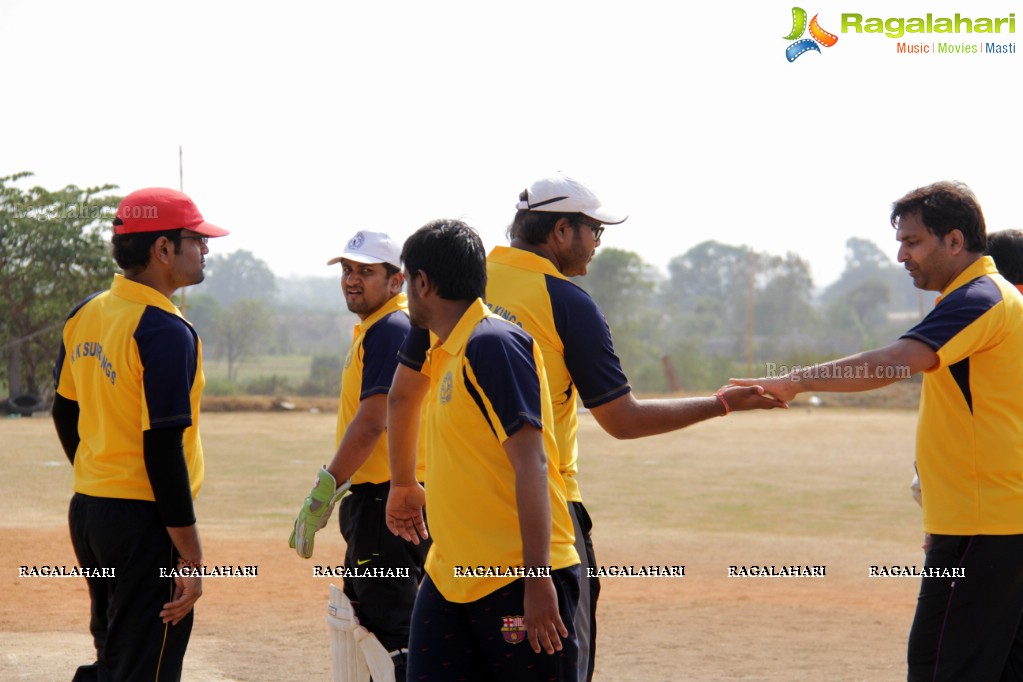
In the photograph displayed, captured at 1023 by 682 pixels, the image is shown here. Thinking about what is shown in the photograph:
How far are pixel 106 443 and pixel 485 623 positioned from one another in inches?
68.1

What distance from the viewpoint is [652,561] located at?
1229cm

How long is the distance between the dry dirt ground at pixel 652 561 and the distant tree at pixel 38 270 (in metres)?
8.72

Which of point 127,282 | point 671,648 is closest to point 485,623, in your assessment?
point 127,282

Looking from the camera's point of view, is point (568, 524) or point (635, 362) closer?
point (568, 524)

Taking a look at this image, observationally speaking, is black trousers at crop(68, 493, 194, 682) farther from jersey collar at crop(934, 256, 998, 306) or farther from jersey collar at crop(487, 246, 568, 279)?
jersey collar at crop(934, 256, 998, 306)

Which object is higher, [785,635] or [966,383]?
[966,383]

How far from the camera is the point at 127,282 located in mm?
4660

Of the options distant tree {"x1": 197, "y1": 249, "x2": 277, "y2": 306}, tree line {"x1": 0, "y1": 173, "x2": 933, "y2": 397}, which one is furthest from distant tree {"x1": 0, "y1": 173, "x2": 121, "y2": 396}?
distant tree {"x1": 197, "y1": 249, "x2": 277, "y2": 306}

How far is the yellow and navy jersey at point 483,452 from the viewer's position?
12.3 ft

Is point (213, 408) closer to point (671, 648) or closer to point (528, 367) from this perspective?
point (671, 648)

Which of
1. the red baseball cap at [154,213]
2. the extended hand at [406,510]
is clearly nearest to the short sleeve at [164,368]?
the red baseball cap at [154,213]

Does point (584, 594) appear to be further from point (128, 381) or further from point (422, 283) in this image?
point (128, 381)

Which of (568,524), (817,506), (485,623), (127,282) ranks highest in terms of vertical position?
(127,282)

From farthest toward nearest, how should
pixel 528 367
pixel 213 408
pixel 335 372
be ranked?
1. pixel 335 372
2. pixel 213 408
3. pixel 528 367
